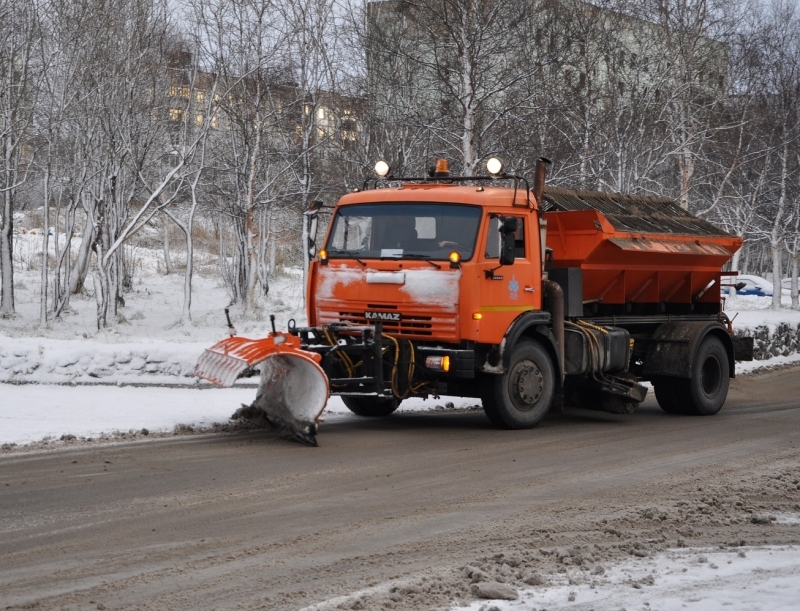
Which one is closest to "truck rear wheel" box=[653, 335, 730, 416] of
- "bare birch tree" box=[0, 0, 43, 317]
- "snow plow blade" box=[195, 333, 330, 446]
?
"snow plow blade" box=[195, 333, 330, 446]

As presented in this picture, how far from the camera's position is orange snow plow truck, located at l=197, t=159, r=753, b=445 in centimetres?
1067

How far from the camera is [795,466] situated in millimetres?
9406

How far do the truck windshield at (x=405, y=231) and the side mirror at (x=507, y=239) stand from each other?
1.00 feet

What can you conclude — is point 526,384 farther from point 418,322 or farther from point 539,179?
point 539,179

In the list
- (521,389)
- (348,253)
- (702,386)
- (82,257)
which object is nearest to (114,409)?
(348,253)

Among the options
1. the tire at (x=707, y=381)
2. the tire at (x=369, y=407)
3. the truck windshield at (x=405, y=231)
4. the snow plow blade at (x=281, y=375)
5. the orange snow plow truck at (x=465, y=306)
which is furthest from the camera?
the tire at (x=707, y=381)

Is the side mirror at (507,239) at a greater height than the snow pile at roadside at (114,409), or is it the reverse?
the side mirror at (507,239)

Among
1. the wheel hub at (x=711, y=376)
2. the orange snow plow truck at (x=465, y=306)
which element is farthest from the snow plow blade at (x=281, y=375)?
the wheel hub at (x=711, y=376)

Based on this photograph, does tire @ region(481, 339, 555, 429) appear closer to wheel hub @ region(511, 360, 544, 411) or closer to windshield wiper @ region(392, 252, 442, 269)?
wheel hub @ region(511, 360, 544, 411)

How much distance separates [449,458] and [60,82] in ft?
61.5

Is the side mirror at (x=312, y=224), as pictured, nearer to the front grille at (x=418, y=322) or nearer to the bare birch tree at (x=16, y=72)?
the front grille at (x=418, y=322)

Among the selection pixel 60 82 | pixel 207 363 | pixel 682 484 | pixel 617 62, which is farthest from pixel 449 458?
pixel 617 62

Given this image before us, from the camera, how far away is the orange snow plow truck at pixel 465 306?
10.7m

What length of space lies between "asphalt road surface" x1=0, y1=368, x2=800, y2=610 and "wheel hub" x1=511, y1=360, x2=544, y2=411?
14.5 inches
